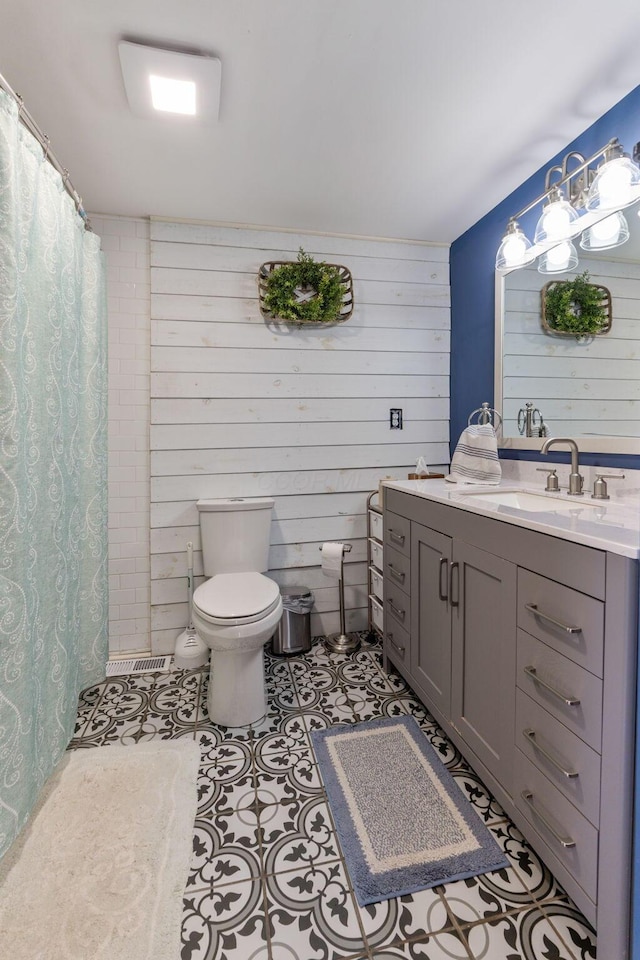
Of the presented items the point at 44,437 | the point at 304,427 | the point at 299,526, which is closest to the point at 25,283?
the point at 44,437

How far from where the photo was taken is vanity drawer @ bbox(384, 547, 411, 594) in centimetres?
194

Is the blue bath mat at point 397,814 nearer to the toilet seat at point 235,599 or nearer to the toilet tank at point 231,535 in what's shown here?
the toilet seat at point 235,599

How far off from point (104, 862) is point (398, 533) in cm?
146

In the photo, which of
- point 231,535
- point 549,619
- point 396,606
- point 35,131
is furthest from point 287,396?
point 549,619

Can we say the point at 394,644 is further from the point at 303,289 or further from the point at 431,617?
the point at 303,289

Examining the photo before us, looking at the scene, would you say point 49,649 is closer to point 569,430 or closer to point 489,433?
point 489,433

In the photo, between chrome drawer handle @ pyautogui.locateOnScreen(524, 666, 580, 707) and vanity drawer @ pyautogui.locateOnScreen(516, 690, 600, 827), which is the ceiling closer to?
chrome drawer handle @ pyautogui.locateOnScreen(524, 666, 580, 707)

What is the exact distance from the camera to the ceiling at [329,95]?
1253 millimetres

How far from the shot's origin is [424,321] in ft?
8.75

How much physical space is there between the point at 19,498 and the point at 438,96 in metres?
1.84

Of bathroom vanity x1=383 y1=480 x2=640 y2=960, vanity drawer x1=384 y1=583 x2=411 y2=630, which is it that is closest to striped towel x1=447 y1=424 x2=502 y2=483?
bathroom vanity x1=383 y1=480 x2=640 y2=960

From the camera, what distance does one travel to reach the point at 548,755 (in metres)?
1.10

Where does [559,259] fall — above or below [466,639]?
above

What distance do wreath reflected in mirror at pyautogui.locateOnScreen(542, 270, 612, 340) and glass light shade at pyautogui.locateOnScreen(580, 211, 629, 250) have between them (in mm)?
96
